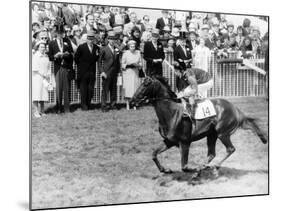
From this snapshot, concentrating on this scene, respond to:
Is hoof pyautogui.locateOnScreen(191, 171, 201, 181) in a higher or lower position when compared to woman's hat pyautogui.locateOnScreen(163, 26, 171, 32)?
lower

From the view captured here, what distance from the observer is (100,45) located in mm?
7648

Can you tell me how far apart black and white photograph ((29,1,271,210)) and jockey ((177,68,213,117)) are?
0.01 meters

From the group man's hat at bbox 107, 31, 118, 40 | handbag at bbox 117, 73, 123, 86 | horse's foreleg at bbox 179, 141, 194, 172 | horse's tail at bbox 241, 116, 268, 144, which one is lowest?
horse's foreleg at bbox 179, 141, 194, 172

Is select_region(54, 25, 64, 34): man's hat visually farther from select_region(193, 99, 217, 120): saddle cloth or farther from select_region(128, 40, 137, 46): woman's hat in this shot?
select_region(193, 99, 217, 120): saddle cloth

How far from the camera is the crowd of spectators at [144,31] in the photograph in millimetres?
7387

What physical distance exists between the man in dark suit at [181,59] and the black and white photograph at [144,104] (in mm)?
13

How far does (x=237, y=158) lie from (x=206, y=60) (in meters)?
1.37

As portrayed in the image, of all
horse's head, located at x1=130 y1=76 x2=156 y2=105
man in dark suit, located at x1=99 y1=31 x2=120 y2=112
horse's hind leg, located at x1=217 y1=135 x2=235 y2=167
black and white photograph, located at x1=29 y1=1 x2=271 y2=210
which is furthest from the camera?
horse's hind leg, located at x1=217 y1=135 x2=235 y2=167

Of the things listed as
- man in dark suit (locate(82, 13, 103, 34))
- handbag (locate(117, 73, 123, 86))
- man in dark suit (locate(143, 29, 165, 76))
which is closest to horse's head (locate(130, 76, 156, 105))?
man in dark suit (locate(143, 29, 165, 76))

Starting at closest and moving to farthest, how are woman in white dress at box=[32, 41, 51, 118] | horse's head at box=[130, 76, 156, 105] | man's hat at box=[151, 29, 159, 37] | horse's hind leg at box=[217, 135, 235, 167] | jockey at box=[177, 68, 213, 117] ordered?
woman in white dress at box=[32, 41, 51, 118] < horse's head at box=[130, 76, 156, 105] < man's hat at box=[151, 29, 159, 37] < jockey at box=[177, 68, 213, 117] < horse's hind leg at box=[217, 135, 235, 167]

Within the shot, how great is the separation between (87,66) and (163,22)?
115 centimetres

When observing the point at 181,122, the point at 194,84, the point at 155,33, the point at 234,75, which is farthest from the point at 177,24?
the point at 181,122

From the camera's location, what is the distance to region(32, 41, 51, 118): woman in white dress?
728 centimetres

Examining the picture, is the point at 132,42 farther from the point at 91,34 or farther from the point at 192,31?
the point at 192,31
